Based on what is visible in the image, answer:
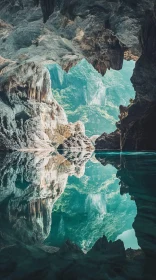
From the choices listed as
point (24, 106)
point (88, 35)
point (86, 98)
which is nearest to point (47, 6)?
point (88, 35)

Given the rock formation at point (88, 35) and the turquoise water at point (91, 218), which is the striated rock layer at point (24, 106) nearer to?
the rock formation at point (88, 35)

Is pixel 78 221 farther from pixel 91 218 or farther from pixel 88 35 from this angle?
pixel 88 35

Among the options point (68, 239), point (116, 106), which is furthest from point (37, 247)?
point (116, 106)

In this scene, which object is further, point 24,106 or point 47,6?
point 24,106

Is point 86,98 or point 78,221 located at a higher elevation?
point 86,98

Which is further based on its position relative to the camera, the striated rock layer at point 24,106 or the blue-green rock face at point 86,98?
the blue-green rock face at point 86,98

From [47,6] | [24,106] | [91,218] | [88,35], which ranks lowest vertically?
[91,218]

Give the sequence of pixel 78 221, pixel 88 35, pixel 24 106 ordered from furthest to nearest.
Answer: pixel 24 106 < pixel 88 35 < pixel 78 221

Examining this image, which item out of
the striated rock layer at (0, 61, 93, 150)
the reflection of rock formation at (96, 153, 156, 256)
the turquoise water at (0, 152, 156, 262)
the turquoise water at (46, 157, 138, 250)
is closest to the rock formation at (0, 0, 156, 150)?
the striated rock layer at (0, 61, 93, 150)

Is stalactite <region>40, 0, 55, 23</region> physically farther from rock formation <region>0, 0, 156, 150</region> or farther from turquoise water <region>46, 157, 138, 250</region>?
turquoise water <region>46, 157, 138, 250</region>

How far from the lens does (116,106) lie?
16638 cm

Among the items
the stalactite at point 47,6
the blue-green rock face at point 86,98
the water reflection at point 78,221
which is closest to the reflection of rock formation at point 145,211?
the water reflection at point 78,221

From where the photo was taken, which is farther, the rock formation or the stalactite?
the rock formation

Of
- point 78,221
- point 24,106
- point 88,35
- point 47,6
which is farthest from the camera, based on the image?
point 24,106
